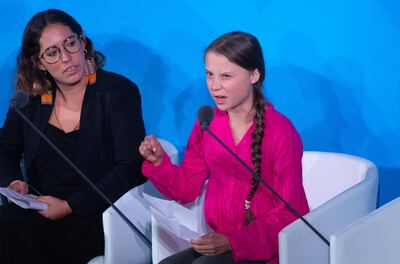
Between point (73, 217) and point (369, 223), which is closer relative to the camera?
Answer: point (369, 223)

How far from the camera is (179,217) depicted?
7.00ft

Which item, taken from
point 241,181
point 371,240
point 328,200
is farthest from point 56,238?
point 371,240

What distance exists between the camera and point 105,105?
2561mm

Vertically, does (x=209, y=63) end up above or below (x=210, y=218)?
above

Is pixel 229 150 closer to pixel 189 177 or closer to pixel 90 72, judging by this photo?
pixel 189 177

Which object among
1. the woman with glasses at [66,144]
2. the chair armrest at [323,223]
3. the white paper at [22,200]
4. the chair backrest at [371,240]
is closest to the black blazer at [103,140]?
the woman with glasses at [66,144]

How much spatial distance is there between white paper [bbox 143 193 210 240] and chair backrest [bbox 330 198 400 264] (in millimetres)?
414

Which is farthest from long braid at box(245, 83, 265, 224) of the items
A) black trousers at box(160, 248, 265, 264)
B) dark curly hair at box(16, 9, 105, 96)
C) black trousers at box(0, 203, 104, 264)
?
dark curly hair at box(16, 9, 105, 96)

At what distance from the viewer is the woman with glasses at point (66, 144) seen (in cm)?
247

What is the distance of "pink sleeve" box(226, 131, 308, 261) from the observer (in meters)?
1.99

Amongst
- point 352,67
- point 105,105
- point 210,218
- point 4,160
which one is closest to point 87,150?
point 105,105

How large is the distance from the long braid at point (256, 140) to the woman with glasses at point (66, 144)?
53 cm

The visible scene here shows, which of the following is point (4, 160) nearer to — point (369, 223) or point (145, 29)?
point (145, 29)

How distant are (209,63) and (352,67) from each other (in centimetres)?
64
